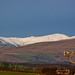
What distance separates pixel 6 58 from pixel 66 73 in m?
175

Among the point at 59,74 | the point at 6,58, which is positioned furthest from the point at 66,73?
the point at 6,58

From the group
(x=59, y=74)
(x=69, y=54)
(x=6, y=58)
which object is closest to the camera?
(x=69, y=54)

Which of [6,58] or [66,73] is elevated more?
[6,58]

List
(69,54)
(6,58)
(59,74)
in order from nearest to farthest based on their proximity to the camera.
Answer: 1. (69,54)
2. (59,74)
3. (6,58)

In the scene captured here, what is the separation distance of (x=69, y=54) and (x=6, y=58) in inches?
7054

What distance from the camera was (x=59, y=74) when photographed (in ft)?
82.5

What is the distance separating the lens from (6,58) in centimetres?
19875

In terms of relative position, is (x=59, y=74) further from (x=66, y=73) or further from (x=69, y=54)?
(x=69, y=54)

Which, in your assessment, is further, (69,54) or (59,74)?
(59,74)

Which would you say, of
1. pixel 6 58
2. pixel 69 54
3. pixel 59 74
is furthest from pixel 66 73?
pixel 6 58

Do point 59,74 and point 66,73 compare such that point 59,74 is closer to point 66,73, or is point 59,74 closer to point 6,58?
point 66,73

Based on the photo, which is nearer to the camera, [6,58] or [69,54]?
[69,54]

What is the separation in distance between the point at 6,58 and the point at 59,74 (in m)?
175

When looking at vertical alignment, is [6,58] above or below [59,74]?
above
